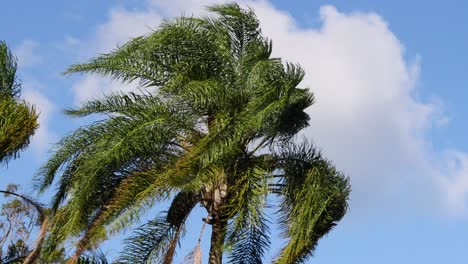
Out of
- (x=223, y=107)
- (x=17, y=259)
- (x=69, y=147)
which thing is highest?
(x=223, y=107)

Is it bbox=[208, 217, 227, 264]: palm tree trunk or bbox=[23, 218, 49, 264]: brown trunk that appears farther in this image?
bbox=[23, 218, 49, 264]: brown trunk

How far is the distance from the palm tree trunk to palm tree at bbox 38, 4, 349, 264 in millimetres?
17

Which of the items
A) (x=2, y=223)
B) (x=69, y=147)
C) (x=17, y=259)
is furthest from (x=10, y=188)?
(x=69, y=147)

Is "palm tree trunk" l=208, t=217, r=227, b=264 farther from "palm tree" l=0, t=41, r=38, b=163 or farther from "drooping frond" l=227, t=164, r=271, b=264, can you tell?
"palm tree" l=0, t=41, r=38, b=163

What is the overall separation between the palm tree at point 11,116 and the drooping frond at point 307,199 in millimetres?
4281

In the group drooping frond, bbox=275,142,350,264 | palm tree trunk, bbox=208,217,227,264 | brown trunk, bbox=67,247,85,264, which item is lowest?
brown trunk, bbox=67,247,85,264

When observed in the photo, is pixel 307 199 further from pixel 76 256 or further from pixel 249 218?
pixel 76 256

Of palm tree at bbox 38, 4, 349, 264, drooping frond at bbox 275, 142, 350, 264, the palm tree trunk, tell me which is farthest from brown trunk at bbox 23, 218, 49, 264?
drooping frond at bbox 275, 142, 350, 264

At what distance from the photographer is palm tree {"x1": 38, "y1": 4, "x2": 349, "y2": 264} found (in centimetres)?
1388

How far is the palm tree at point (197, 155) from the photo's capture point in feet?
45.5

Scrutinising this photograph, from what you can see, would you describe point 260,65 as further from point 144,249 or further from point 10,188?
point 10,188

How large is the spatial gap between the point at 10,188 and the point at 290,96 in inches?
690

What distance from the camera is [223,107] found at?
47.1 ft

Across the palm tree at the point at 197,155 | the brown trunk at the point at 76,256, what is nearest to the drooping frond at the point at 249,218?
the palm tree at the point at 197,155
